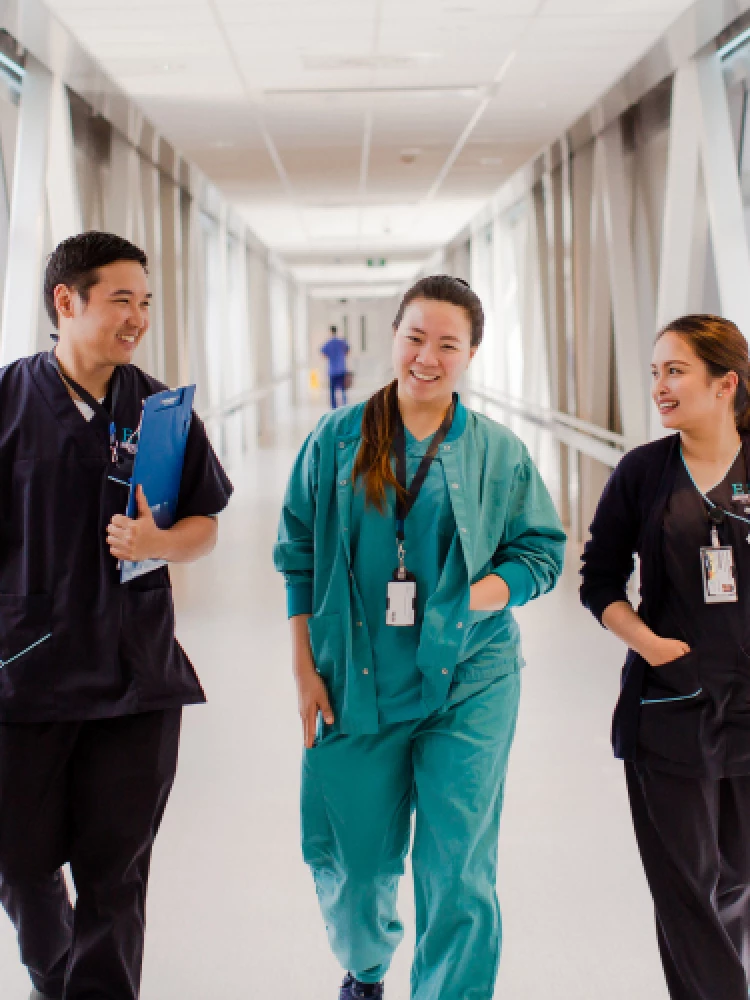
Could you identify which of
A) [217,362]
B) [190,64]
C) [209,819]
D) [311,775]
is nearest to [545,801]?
[209,819]

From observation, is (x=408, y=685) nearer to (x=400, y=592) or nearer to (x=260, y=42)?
(x=400, y=592)

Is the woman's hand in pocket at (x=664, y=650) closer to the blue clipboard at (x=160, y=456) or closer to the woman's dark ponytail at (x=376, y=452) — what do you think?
the woman's dark ponytail at (x=376, y=452)

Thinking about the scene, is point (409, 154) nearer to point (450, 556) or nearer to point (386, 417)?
point (386, 417)

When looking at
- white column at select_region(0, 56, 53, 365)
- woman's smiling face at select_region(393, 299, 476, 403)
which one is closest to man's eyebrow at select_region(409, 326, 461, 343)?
woman's smiling face at select_region(393, 299, 476, 403)

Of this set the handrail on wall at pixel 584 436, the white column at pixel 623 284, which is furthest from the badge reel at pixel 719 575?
the white column at pixel 623 284

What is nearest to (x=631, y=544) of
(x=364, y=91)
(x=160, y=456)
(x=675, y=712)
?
(x=675, y=712)

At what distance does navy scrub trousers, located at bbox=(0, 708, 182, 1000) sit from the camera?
192 centimetres

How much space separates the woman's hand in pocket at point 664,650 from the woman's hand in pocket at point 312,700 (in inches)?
23.5

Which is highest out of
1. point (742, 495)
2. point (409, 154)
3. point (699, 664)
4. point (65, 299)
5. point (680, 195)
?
point (409, 154)

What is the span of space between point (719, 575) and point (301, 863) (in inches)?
65.6

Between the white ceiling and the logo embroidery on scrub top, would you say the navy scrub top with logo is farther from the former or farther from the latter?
the white ceiling

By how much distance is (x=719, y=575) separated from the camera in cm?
184

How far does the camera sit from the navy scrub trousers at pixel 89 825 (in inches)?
75.6

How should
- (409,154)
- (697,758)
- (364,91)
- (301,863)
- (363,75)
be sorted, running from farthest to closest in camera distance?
1. (409,154)
2. (364,91)
3. (363,75)
4. (301,863)
5. (697,758)
